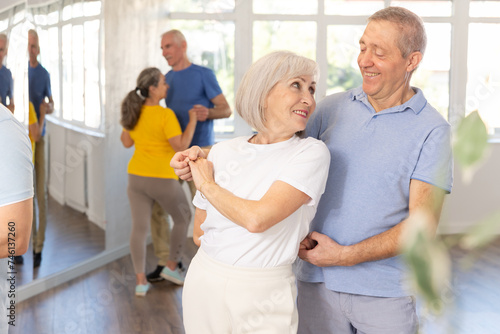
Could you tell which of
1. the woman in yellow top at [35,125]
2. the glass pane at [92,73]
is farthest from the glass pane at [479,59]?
the woman in yellow top at [35,125]

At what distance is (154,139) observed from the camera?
4.01 metres

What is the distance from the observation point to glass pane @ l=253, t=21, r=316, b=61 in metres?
6.13

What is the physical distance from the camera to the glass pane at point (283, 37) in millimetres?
6133

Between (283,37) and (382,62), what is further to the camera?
(283,37)

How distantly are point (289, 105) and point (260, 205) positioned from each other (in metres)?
0.28

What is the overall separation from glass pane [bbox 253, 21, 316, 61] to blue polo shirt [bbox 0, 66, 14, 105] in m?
2.91

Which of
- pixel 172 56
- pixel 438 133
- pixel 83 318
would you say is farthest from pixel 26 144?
pixel 172 56

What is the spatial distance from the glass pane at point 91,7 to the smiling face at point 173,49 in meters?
0.57

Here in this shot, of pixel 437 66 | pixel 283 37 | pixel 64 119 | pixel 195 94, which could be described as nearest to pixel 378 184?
pixel 195 94

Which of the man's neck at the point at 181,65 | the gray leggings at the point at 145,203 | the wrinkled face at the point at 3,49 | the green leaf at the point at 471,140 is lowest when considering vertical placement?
the gray leggings at the point at 145,203

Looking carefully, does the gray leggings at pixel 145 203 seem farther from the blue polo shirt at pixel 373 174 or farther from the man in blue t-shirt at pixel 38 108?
the blue polo shirt at pixel 373 174

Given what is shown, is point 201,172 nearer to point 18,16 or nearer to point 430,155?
point 430,155

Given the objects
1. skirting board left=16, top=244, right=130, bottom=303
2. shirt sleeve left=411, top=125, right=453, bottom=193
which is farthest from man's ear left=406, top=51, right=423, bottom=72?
skirting board left=16, top=244, right=130, bottom=303

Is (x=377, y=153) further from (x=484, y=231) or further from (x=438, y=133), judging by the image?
(x=484, y=231)
